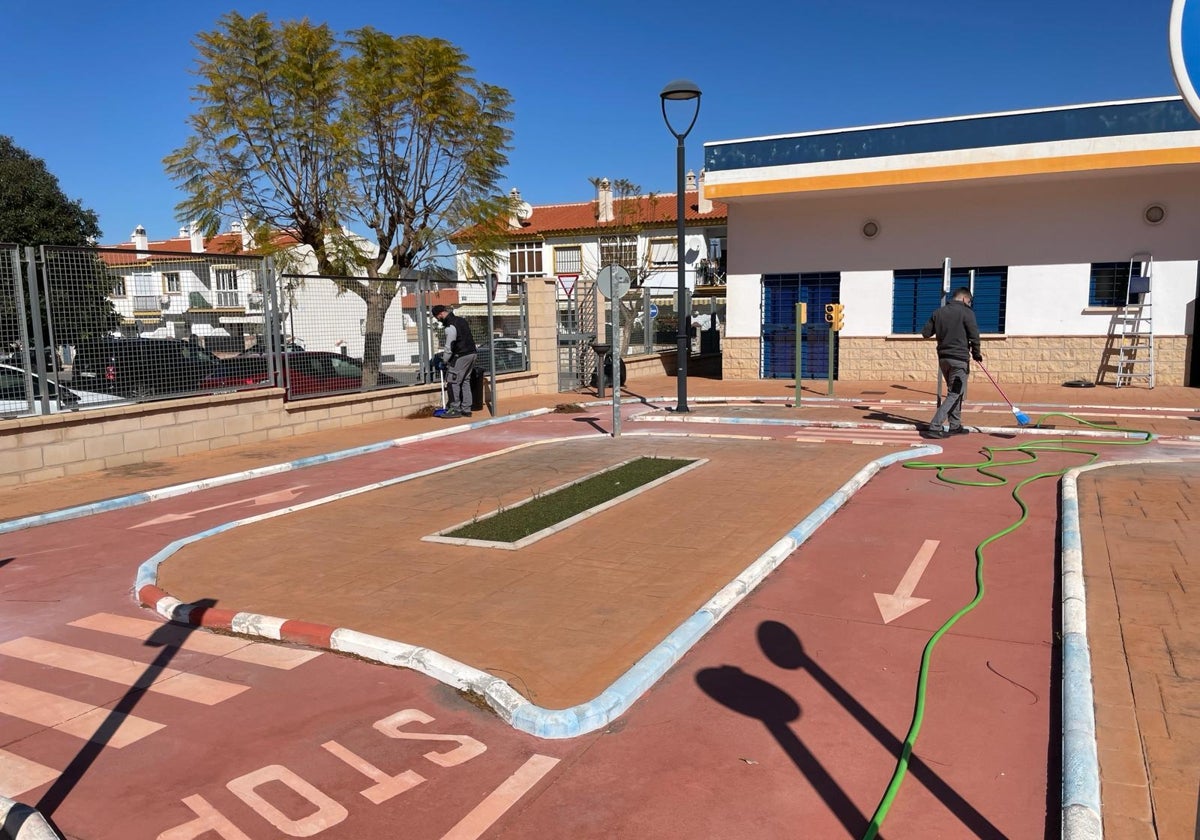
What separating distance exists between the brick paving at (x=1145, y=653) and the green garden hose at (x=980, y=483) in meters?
0.67

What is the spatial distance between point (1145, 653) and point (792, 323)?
57.9 feet

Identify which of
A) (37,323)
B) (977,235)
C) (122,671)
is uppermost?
(977,235)

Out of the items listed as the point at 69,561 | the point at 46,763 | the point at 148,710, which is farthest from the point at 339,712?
the point at 69,561

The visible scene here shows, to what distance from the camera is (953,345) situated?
460 inches

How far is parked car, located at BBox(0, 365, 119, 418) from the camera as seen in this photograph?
32.8 ft

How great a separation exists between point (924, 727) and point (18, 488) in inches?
396

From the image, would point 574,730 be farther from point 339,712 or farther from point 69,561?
point 69,561

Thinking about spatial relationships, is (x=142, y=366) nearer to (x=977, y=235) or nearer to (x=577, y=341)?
(x=577, y=341)

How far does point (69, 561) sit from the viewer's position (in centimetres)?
724

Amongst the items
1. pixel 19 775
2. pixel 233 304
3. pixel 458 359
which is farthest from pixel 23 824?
pixel 458 359

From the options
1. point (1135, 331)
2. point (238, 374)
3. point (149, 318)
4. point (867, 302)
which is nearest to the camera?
point (149, 318)

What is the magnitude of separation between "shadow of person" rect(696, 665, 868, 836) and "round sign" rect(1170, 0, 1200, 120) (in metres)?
2.66

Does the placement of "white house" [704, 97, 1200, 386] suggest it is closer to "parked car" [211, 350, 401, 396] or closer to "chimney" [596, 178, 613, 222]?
"parked car" [211, 350, 401, 396]

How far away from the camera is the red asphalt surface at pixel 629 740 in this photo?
3.43 meters
